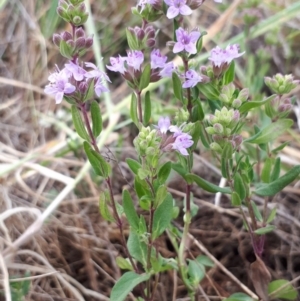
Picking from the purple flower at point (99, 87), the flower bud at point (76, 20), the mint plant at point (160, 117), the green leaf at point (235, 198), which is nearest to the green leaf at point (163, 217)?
the mint plant at point (160, 117)

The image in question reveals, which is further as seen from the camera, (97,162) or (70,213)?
(70,213)

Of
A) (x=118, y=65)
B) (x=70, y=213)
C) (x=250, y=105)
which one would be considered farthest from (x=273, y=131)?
(x=70, y=213)

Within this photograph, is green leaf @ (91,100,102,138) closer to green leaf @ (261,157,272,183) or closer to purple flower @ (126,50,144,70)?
purple flower @ (126,50,144,70)

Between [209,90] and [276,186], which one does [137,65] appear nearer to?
[209,90]

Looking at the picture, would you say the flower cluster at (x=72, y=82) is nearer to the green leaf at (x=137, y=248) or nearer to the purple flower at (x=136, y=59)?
the purple flower at (x=136, y=59)

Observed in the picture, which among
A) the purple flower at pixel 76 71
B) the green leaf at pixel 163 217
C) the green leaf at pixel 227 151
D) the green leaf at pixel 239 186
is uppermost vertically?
the purple flower at pixel 76 71

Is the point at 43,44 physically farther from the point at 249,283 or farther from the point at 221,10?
the point at 249,283
